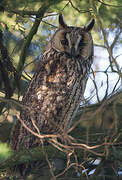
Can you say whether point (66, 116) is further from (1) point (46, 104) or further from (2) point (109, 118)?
(2) point (109, 118)

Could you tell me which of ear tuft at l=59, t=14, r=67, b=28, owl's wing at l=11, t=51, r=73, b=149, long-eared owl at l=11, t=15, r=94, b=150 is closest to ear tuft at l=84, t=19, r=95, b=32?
long-eared owl at l=11, t=15, r=94, b=150

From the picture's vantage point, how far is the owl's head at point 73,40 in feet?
8.95

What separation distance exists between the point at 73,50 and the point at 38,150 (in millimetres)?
1061

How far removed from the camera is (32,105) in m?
2.74

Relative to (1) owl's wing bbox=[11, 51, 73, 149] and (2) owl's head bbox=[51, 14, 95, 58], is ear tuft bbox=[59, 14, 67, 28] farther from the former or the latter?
(1) owl's wing bbox=[11, 51, 73, 149]

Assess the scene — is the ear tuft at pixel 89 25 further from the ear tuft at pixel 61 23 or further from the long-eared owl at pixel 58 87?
the ear tuft at pixel 61 23

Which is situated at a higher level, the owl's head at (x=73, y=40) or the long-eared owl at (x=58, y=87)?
the owl's head at (x=73, y=40)

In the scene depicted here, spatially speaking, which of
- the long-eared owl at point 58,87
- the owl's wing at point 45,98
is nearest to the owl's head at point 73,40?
the long-eared owl at point 58,87

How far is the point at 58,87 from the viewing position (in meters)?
2.75

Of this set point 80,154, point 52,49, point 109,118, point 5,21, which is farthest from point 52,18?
point 80,154

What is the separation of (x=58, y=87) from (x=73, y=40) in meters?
0.44

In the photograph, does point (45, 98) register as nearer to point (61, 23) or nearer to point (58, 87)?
point (58, 87)

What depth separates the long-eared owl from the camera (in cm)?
270

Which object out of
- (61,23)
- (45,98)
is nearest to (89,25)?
(61,23)
